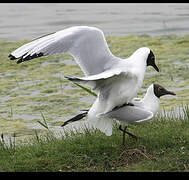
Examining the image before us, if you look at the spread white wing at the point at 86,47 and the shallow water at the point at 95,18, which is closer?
the spread white wing at the point at 86,47

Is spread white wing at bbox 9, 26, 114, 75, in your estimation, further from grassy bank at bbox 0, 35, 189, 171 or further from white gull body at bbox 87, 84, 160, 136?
grassy bank at bbox 0, 35, 189, 171

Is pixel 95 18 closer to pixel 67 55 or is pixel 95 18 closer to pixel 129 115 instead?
pixel 67 55

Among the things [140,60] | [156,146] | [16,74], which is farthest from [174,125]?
[16,74]

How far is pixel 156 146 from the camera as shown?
6234 mm

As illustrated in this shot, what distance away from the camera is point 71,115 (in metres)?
8.94

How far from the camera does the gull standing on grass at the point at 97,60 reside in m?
5.91

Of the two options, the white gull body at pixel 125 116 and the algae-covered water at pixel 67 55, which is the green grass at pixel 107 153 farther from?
the algae-covered water at pixel 67 55

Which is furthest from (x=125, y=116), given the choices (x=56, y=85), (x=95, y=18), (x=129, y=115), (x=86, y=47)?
(x=95, y=18)

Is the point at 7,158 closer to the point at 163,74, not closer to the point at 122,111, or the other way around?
the point at 122,111

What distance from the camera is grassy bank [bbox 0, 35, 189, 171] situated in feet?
19.5

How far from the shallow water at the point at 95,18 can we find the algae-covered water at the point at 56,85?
1.39 m

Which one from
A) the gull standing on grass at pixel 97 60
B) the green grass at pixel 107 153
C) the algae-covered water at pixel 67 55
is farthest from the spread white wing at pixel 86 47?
the algae-covered water at pixel 67 55

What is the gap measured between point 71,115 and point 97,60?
2.88m

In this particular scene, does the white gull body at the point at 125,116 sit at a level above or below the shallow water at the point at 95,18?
above
